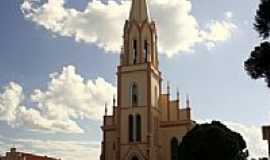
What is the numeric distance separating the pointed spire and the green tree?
128ft

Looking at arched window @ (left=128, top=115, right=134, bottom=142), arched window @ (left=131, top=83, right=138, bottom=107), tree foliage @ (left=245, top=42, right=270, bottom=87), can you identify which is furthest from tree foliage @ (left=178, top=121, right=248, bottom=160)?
tree foliage @ (left=245, top=42, right=270, bottom=87)

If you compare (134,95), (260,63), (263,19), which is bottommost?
(260,63)

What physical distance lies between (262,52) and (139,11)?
40.5 metres

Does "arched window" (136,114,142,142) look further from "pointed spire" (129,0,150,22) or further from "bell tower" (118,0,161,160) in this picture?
"pointed spire" (129,0,150,22)

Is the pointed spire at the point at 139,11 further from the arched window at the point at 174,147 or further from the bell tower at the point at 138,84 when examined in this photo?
the arched window at the point at 174,147

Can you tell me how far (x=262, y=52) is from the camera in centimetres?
1908

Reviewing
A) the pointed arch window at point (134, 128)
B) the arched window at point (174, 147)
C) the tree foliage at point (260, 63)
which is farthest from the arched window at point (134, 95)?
the tree foliage at point (260, 63)

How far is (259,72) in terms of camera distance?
63.7ft

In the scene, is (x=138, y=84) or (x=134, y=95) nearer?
(x=134, y=95)

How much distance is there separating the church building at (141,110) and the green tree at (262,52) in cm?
3340

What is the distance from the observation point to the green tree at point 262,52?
19000 millimetres

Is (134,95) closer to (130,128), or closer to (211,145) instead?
(130,128)

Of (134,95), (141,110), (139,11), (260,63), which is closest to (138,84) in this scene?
(134,95)

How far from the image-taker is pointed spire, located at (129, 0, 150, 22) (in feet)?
192
